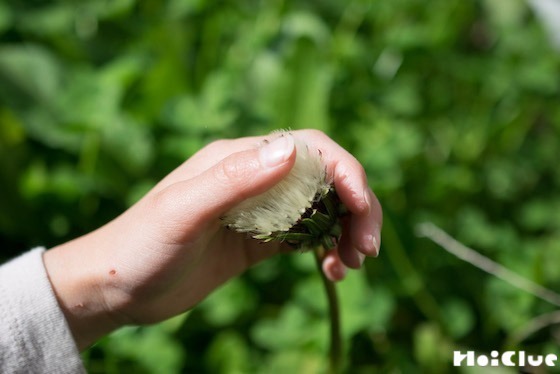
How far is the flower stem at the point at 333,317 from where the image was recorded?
73cm

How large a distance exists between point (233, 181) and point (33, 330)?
0.92 feet

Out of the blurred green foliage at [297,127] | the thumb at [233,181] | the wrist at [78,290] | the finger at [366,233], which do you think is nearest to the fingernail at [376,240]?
the finger at [366,233]

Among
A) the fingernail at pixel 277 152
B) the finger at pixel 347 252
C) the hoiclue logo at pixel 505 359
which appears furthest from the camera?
the hoiclue logo at pixel 505 359

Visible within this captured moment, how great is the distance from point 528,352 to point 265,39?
716 millimetres

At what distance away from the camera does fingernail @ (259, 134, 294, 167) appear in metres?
0.56

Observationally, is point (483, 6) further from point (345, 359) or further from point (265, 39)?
point (345, 359)

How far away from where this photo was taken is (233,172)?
573 mm

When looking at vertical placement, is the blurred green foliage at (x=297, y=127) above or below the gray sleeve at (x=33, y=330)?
above

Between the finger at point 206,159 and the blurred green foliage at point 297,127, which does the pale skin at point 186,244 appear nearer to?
the finger at point 206,159

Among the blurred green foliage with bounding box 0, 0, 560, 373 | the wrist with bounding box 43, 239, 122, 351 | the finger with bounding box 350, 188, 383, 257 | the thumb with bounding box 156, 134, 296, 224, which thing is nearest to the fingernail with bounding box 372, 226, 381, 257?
the finger with bounding box 350, 188, 383, 257

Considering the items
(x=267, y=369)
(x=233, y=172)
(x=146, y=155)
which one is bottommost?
(x=267, y=369)

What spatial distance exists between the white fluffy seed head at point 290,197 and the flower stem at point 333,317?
0.31ft

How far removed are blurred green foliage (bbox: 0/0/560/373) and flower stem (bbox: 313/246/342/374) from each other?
124mm

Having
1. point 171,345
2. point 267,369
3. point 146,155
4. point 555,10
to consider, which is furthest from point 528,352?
point 555,10
